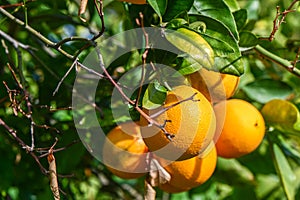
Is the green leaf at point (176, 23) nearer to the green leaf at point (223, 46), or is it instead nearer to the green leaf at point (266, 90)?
the green leaf at point (223, 46)

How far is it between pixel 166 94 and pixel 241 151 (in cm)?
27

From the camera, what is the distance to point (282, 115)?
113 cm

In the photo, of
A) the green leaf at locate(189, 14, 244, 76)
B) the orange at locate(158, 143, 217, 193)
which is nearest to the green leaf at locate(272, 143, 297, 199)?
the orange at locate(158, 143, 217, 193)

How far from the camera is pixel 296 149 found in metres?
1.34

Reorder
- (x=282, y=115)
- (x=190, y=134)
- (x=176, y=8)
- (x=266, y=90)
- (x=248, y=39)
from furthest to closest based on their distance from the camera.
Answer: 1. (x=266, y=90)
2. (x=282, y=115)
3. (x=248, y=39)
4. (x=176, y=8)
5. (x=190, y=134)

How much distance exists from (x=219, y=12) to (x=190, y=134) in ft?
0.78

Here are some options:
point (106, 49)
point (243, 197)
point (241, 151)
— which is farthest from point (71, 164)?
point (243, 197)

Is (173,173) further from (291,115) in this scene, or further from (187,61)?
(291,115)

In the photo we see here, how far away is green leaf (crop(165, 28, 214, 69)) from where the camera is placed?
2.65 feet

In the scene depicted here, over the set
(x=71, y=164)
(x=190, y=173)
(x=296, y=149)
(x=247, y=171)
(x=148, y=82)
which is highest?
(x=148, y=82)

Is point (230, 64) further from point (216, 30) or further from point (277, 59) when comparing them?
point (277, 59)

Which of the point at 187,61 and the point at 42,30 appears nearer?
the point at 187,61

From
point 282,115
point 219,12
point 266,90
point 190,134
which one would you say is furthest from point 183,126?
point 266,90

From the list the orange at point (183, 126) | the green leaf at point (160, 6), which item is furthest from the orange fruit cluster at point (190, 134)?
the green leaf at point (160, 6)
